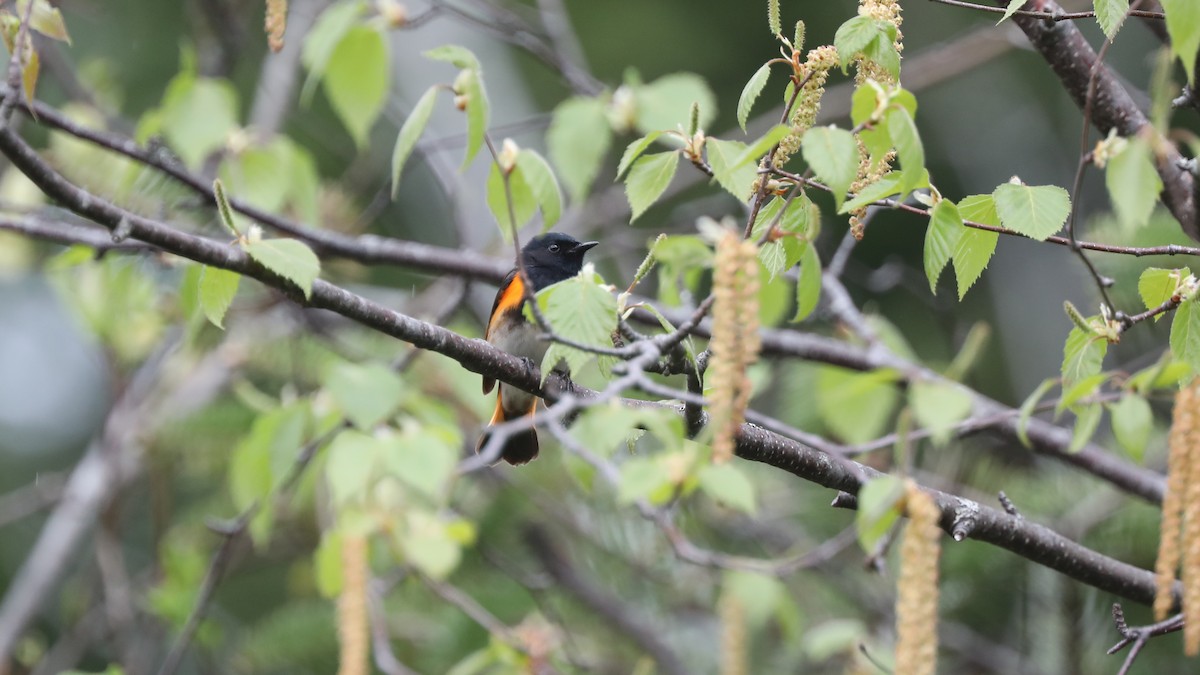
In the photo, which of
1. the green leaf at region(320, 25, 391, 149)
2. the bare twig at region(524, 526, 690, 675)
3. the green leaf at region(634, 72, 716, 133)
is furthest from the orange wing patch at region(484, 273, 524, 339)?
the bare twig at region(524, 526, 690, 675)

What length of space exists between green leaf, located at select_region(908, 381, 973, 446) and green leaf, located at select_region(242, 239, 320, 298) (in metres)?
1.05

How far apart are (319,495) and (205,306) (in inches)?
107

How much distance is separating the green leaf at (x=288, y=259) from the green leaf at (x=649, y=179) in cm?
55

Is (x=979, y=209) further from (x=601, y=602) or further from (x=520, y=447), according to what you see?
(x=601, y=602)

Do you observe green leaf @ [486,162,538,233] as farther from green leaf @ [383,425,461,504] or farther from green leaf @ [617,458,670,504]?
green leaf @ [383,425,461,504]

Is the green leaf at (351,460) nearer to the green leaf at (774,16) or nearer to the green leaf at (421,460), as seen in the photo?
the green leaf at (421,460)

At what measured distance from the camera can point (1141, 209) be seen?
1.64m

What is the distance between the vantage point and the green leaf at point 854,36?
73.4 inches

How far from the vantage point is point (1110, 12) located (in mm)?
1858

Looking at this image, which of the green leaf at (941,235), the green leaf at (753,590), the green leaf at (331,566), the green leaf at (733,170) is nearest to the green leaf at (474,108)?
the green leaf at (733,170)

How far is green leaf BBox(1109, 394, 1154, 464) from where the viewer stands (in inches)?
80.0

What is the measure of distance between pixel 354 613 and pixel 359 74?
1.46 meters

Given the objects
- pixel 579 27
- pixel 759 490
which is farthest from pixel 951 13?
pixel 759 490

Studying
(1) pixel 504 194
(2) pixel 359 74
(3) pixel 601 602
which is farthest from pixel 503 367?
(3) pixel 601 602
